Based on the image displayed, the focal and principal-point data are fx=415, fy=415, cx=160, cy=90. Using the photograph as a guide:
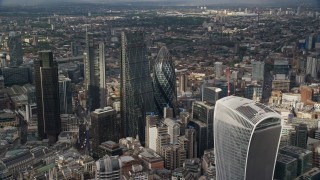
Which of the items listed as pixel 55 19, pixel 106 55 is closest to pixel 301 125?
pixel 106 55

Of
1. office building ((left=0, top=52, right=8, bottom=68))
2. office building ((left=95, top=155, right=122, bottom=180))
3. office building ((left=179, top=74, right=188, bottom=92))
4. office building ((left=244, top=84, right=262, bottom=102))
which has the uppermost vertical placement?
office building ((left=0, top=52, right=8, bottom=68))

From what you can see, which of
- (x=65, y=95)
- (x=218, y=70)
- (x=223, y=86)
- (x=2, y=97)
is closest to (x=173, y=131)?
(x=223, y=86)

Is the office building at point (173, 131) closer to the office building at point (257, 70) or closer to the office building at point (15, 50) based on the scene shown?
the office building at point (257, 70)

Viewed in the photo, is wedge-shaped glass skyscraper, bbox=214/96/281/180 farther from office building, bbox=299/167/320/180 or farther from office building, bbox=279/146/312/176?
office building, bbox=279/146/312/176

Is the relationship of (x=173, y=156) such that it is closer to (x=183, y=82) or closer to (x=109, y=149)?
(x=109, y=149)

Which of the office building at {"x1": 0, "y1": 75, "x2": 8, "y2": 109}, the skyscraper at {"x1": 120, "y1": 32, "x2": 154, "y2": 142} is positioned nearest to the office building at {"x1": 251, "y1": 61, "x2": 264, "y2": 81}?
the skyscraper at {"x1": 120, "y1": 32, "x2": 154, "y2": 142}

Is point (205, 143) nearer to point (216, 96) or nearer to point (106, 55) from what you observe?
point (216, 96)
